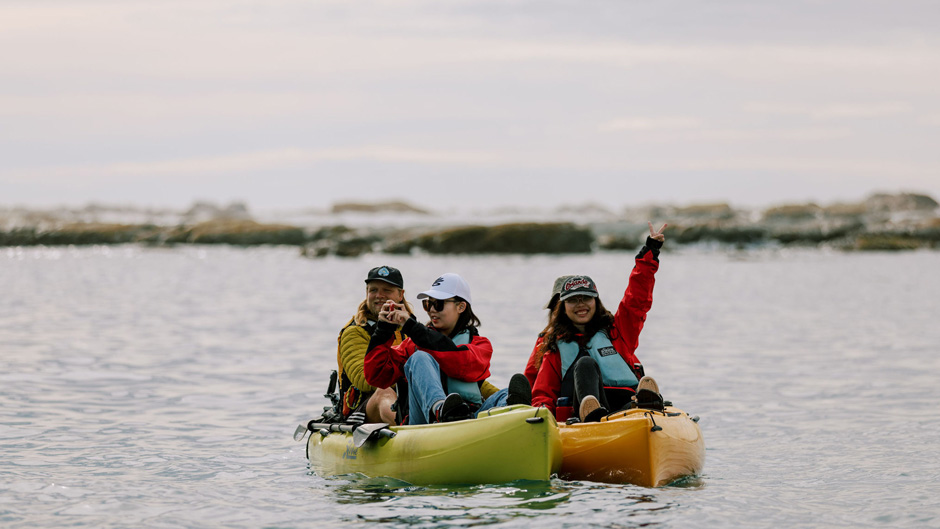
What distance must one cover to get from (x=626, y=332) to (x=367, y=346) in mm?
2245

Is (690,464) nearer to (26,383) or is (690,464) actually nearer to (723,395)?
(723,395)

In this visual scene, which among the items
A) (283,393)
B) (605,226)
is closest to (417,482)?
(283,393)

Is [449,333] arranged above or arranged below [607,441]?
above

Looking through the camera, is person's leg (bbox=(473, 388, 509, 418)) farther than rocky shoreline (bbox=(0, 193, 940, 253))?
No

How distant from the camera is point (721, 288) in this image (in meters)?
38.1

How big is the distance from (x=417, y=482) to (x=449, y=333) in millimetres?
1250

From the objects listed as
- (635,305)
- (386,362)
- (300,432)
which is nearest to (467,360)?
(386,362)

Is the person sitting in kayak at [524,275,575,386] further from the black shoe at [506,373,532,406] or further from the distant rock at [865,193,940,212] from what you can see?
the distant rock at [865,193,940,212]

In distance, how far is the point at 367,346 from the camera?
918 centimetres

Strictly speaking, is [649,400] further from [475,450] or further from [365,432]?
[365,432]

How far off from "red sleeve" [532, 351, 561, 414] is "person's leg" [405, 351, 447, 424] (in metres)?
0.96

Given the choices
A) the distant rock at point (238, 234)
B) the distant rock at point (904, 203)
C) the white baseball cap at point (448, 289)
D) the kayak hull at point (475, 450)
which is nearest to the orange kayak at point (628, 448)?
the kayak hull at point (475, 450)

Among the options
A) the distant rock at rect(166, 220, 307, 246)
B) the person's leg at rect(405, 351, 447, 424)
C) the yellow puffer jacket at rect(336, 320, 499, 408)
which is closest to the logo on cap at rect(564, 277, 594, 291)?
the yellow puffer jacket at rect(336, 320, 499, 408)

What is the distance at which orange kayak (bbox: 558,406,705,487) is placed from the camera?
7.97 meters
